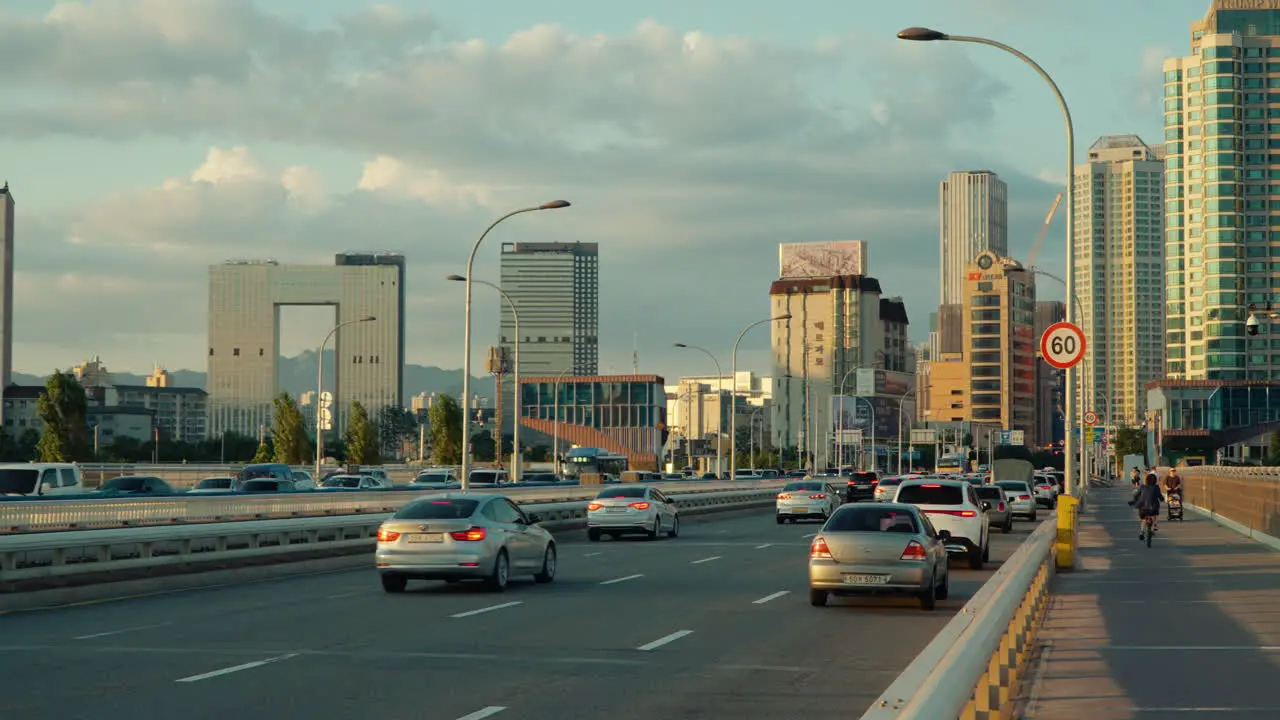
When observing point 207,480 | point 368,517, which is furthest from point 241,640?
point 207,480

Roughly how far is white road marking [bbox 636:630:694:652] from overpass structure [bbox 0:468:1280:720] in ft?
0.11

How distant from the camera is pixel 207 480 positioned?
56094 millimetres

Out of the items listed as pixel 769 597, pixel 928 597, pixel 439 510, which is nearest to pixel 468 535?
pixel 439 510

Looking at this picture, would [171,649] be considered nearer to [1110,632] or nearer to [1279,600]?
[1110,632]

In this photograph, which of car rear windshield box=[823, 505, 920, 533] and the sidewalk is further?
car rear windshield box=[823, 505, 920, 533]

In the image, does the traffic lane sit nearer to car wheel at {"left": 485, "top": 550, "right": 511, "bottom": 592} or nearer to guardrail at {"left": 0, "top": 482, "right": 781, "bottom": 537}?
car wheel at {"left": 485, "top": 550, "right": 511, "bottom": 592}

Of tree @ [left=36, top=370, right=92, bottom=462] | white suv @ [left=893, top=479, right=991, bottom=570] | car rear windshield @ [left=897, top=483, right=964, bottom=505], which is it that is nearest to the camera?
white suv @ [left=893, top=479, right=991, bottom=570]

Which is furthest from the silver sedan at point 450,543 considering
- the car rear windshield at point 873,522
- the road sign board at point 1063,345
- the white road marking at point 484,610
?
the road sign board at point 1063,345

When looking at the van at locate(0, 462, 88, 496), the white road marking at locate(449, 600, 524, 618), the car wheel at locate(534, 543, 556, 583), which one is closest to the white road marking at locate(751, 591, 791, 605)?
the white road marking at locate(449, 600, 524, 618)

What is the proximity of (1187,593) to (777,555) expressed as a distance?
11445mm

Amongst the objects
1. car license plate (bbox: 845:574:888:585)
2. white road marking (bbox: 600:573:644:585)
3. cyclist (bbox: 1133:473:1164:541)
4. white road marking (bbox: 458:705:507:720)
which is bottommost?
white road marking (bbox: 600:573:644:585)

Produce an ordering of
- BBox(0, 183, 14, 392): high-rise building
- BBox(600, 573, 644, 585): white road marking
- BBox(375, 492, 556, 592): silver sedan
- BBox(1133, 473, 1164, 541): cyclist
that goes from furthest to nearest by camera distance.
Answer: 1. BBox(0, 183, 14, 392): high-rise building
2. BBox(1133, 473, 1164, 541): cyclist
3. BBox(600, 573, 644, 585): white road marking
4. BBox(375, 492, 556, 592): silver sedan

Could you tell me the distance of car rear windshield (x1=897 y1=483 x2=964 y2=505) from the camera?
99.8ft

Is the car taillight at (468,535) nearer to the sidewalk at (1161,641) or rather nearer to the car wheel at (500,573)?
the car wheel at (500,573)
